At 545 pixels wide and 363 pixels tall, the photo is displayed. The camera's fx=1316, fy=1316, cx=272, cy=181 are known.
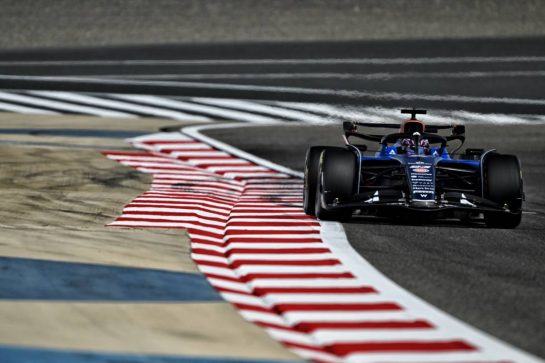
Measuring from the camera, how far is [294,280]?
27.4 feet

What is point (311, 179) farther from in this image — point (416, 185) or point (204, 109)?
point (204, 109)

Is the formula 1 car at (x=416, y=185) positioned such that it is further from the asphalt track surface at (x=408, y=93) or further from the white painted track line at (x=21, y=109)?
the white painted track line at (x=21, y=109)

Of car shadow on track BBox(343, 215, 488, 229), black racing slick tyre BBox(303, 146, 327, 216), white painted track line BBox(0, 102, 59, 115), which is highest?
black racing slick tyre BBox(303, 146, 327, 216)

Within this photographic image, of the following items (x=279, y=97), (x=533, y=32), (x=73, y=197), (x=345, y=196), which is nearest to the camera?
(x=345, y=196)

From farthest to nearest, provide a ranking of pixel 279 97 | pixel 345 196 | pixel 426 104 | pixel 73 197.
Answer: pixel 279 97, pixel 426 104, pixel 73 197, pixel 345 196

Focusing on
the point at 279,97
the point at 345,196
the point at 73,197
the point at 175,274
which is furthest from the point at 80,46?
the point at 175,274

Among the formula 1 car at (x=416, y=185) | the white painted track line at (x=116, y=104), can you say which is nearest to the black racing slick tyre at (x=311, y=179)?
the formula 1 car at (x=416, y=185)

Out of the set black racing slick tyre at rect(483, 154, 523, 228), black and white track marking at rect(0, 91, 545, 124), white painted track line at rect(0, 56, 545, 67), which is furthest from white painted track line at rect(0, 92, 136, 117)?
black racing slick tyre at rect(483, 154, 523, 228)

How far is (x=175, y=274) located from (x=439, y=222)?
4249 millimetres

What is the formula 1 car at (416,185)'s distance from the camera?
37.1 feet

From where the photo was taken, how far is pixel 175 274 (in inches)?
329

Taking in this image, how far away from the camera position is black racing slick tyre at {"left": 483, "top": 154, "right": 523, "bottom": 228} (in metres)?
11.5

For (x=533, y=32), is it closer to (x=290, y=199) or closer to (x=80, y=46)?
(x=80, y=46)

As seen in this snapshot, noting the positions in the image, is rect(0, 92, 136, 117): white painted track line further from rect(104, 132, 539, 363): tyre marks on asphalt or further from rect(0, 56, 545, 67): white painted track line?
rect(104, 132, 539, 363): tyre marks on asphalt
